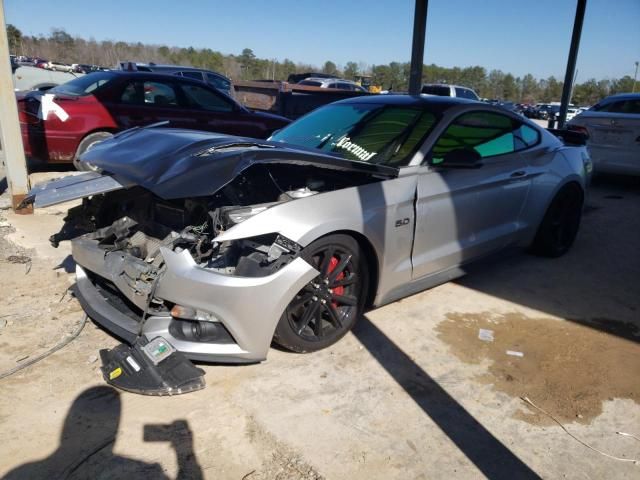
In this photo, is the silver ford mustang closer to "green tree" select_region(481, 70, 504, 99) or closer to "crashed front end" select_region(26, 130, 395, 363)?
"crashed front end" select_region(26, 130, 395, 363)

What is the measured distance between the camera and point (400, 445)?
252cm

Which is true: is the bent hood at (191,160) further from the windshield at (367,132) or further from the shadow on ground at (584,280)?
the shadow on ground at (584,280)

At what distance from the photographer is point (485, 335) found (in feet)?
12.2

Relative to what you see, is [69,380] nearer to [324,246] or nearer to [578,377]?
[324,246]

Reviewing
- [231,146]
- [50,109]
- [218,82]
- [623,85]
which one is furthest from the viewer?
[623,85]

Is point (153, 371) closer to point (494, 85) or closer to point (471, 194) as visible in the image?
point (471, 194)

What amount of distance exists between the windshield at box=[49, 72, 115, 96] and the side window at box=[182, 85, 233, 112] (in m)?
1.14

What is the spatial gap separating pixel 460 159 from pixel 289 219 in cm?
150

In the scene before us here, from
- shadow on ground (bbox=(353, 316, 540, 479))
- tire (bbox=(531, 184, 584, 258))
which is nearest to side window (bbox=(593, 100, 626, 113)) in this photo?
tire (bbox=(531, 184, 584, 258))

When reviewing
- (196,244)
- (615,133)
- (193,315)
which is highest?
(615,133)

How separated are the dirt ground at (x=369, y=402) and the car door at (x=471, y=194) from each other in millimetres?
504

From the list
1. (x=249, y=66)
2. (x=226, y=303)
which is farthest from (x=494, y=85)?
(x=226, y=303)

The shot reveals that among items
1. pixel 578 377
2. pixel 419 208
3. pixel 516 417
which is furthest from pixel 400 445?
pixel 419 208

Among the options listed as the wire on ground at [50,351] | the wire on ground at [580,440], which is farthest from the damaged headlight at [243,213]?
the wire on ground at [580,440]
